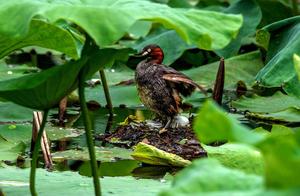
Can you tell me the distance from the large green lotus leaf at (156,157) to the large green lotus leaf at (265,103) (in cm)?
132

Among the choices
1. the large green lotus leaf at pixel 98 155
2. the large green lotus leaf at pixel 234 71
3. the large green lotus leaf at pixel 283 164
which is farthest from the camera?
the large green lotus leaf at pixel 234 71

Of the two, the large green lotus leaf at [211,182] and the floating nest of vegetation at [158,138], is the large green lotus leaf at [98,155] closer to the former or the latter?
the floating nest of vegetation at [158,138]

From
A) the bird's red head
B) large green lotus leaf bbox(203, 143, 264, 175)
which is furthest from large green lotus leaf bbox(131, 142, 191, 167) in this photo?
the bird's red head

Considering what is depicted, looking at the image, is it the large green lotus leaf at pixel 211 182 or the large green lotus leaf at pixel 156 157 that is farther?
the large green lotus leaf at pixel 156 157

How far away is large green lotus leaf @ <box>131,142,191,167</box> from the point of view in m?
3.54

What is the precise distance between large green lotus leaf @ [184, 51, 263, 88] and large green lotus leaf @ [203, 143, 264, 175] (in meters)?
3.12

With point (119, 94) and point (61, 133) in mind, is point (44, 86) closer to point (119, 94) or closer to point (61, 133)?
point (61, 133)

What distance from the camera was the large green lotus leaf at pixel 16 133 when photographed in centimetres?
411

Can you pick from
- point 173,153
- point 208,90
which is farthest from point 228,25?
point 208,90

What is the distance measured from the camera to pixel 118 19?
168 cm

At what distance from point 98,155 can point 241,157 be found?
5.29 feet

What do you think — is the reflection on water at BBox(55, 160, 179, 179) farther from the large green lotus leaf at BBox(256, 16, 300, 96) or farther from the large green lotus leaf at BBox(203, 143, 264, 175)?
the large green lotus leaf at BBox(203, 143, 264, 175)

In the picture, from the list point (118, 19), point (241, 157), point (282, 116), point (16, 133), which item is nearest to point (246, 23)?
point (282, 116)

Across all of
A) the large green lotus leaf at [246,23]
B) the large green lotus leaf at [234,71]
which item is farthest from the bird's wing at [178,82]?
the large green lotus leaf at [246,23]
